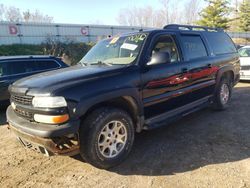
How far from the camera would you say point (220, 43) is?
593 centimetres

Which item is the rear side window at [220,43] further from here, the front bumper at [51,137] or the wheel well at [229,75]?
the front bumper at [51,137]

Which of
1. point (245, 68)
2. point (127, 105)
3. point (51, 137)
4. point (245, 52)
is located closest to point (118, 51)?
point (127, 105)

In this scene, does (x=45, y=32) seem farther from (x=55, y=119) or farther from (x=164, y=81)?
(x=55, y=119)

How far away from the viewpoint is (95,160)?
323 centimetres

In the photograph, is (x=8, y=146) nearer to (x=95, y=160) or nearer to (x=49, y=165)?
(x=49, y=165)

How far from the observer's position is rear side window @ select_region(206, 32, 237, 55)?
557cm

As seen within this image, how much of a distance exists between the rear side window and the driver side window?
1464 mm

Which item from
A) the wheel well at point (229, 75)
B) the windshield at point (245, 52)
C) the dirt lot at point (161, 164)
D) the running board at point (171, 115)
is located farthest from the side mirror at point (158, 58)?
the windshield at point (245, 52)

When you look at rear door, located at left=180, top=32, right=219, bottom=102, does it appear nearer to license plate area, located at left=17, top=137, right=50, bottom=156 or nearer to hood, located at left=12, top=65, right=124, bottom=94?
hood, located at left=12, top=65, right=124, bottom=94

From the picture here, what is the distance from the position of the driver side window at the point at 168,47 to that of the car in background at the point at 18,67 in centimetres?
433

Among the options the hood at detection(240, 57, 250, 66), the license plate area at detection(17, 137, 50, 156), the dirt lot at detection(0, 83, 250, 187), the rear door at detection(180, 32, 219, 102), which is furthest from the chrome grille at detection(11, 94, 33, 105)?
the hood at detection(240, 57, 250, 66)

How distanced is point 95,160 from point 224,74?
13.5ft

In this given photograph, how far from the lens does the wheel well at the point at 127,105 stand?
11.0 feet

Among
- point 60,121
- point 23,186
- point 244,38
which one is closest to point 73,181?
point 23,186
